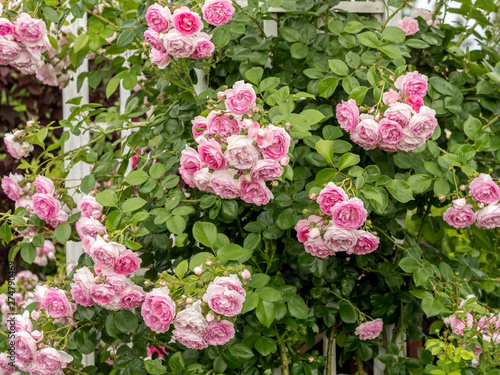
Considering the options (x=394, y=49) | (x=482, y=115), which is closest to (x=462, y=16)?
(x=482, y=115)

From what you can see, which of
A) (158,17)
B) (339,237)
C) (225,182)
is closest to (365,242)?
(339,237)

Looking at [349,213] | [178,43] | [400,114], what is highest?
[178,43]

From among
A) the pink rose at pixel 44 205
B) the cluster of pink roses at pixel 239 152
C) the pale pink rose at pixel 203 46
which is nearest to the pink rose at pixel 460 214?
the cluster of pink roses at pixel 239 152

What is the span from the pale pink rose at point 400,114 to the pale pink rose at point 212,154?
43 cm

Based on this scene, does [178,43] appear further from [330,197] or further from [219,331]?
[219,331]

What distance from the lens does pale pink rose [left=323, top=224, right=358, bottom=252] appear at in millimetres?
1170

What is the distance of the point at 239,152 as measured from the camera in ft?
3.50

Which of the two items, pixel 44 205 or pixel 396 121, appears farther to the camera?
pixel 44 205

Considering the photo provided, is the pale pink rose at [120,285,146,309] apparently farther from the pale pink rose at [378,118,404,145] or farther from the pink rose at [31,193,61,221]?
the pale pink rose at [378,118,404,145]

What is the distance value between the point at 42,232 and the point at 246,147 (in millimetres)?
795

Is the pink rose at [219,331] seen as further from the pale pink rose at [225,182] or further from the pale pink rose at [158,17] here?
the pale pink rose at [158,17]

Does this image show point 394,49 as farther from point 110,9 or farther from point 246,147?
point 110,9

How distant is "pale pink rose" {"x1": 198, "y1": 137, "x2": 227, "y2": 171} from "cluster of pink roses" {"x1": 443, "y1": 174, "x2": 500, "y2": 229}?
0.66 m

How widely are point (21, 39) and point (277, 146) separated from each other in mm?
960
